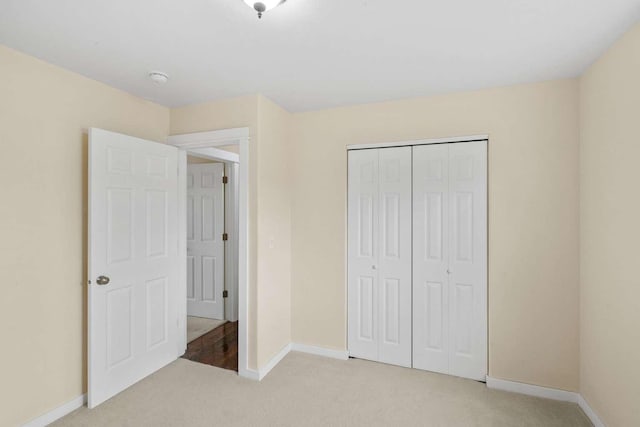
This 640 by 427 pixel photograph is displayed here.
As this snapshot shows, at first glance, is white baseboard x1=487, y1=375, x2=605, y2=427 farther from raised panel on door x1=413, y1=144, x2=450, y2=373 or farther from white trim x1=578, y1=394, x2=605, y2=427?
raised panel on door x1=413, y1=144, x2=450, y2=373

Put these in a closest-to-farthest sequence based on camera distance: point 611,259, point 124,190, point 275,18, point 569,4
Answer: point 569,4 < point 275,18 < point 611,259 < point 124,190

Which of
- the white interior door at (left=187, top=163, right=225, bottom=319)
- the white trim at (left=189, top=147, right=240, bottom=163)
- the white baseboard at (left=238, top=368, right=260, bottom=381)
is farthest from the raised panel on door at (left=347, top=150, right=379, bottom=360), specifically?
the white interior door at (left=187, top=163, right=225, bottom=319)

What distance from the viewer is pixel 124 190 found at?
2.50 meters

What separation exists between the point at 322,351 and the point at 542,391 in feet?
5.91

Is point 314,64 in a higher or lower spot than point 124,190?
higher

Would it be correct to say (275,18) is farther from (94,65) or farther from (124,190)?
(124,190)

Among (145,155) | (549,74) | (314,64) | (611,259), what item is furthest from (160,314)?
(549,74)

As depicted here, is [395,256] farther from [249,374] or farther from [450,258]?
[249,374]

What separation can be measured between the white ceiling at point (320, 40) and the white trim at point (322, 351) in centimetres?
239

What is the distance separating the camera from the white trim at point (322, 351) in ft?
10.0

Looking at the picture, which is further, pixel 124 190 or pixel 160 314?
pixel 160 314

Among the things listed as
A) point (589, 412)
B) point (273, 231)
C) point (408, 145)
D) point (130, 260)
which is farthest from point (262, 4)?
point (589, 412)

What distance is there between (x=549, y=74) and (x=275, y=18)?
1992 millimetres

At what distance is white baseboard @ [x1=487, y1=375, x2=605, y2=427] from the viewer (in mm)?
2270
